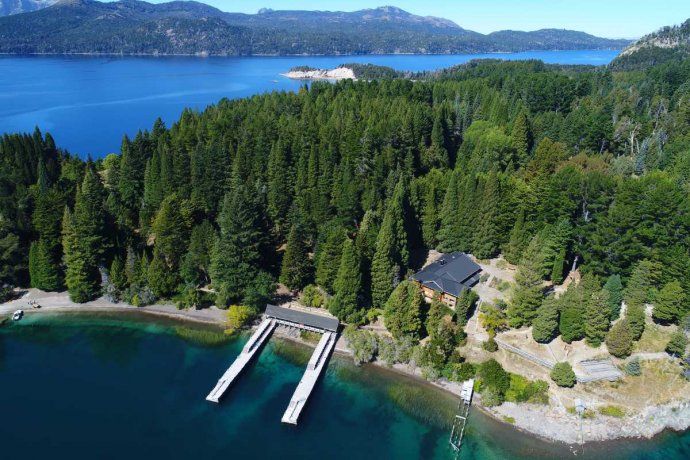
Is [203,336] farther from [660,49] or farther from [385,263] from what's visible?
[660,49]

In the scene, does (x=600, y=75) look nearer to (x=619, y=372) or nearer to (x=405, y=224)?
(x=405, y=224)

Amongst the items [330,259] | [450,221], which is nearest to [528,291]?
[450,221]

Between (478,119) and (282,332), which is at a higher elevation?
(478,119)

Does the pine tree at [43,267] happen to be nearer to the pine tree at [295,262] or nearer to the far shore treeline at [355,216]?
the far shore treeline at [355,216]

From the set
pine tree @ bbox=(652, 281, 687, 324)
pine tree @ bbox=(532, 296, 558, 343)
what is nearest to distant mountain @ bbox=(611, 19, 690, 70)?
pine tree @ bbox=(652, 281, 687, 324)

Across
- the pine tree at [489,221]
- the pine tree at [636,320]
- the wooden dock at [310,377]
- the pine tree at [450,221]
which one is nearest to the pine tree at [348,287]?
the wooden dock at [310,377]

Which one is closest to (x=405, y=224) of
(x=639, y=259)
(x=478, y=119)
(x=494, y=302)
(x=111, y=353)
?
(x=494, y=302)
